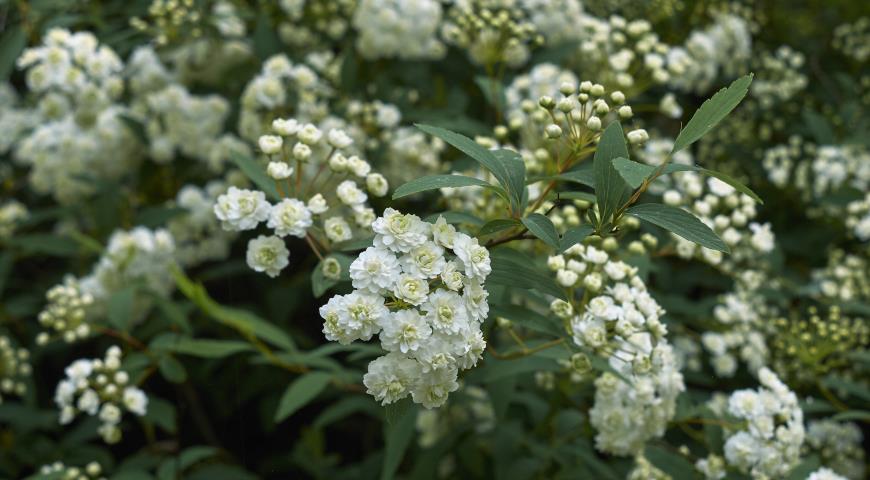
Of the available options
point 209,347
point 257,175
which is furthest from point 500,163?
point 209,347

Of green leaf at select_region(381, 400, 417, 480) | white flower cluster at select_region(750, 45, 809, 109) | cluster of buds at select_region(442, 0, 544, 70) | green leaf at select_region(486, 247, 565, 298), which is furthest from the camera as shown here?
white flower cluster at select_region(750, 45, 809, 109)

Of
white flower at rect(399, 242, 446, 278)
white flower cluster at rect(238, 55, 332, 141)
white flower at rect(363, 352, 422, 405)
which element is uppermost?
white flower at rect(399, 242, 446, 278)

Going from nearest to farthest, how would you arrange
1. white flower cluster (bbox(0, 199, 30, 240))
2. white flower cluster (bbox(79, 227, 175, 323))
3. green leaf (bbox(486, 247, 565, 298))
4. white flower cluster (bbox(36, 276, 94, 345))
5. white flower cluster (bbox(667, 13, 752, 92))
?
green leaf (bbox(486, 247, 565, 298)), white flower cluster (bbox(36, 276, 94, 345)), white flower cluster (bbox(79, 227, 175, 323)), white flower cluster (bbox(0, 199, 30, 240)), white flower cluster (bbox(667, 13, 752, 92))

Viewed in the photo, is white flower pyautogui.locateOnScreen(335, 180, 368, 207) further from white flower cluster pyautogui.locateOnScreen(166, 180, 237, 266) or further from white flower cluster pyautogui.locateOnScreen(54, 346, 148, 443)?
white flower cluster pyautogui.locateOnScreen(166, 180, 237, 266)

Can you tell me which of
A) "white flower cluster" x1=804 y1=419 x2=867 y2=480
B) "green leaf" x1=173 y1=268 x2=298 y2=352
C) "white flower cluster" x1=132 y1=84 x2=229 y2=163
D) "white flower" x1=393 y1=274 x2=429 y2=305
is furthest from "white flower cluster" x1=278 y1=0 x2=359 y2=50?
"white flower cluster" x1=804 y1=419 x2=867 y2=480

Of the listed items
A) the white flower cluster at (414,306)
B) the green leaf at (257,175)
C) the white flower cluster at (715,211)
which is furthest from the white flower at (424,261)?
the white flower cluster at (715,211)

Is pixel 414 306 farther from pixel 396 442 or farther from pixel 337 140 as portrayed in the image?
pixel 396 442

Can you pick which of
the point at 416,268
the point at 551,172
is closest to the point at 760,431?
the point at 551,172

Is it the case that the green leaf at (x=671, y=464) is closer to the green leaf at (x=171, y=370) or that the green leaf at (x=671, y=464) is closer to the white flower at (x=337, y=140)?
the white flower at (x=337, y=140)
